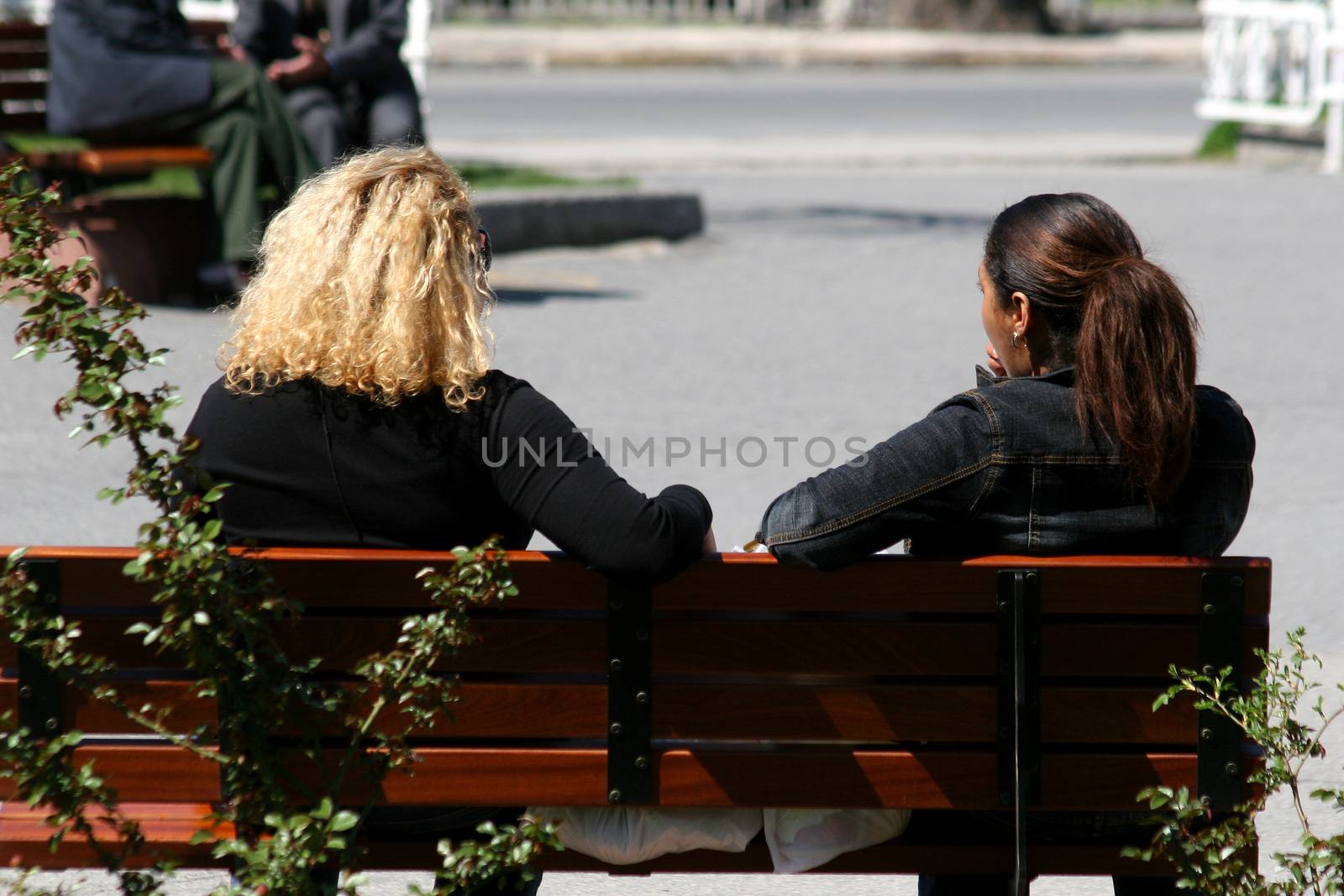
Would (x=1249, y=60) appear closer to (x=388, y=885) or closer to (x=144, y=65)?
(x=144, y=65)

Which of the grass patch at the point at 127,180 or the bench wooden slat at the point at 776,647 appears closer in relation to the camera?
the bench wooden slat at the point at 776,647

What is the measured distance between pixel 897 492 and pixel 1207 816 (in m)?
0.64

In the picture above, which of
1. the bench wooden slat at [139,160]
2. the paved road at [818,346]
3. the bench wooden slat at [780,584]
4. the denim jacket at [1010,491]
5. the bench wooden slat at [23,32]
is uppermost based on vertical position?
the bench wooden slat at [23,32]

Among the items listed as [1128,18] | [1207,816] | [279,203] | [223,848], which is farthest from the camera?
[1128,18]

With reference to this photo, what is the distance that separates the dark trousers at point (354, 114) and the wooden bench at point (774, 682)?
5911 mm

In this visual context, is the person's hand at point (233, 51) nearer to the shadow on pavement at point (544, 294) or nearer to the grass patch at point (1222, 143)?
the shadow on pavement at point (544, 294)

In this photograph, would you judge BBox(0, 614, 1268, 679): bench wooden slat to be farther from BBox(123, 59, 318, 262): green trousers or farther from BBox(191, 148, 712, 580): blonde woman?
BBox(123, 59, 318, 262): green trousers

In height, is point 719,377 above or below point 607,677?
below

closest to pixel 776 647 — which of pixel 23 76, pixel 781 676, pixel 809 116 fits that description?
pixel 781 676

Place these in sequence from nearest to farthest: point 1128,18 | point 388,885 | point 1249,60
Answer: point 388,885 → point 1249,60 → point 1128,18

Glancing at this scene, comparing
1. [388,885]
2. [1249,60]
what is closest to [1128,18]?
[1249,60]

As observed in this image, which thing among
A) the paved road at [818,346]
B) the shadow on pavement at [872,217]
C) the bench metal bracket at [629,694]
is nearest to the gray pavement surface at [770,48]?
the paved road at [818,346]

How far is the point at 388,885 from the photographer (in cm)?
322

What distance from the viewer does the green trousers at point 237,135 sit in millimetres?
7348
